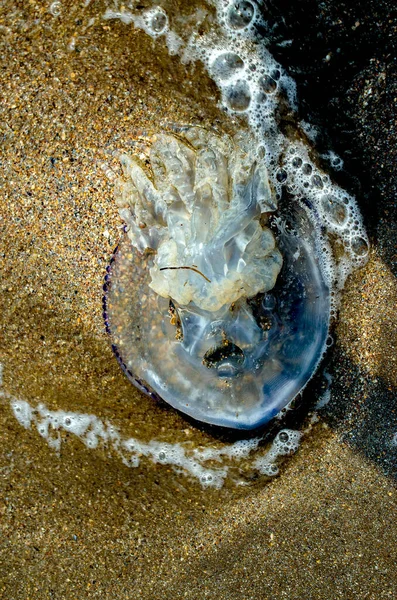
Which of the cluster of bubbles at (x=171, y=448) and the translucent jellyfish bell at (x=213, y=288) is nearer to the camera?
the translucent jellyfish bell at (x=213, y=288)

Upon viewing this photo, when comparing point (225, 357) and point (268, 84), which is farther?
point (268, 84)

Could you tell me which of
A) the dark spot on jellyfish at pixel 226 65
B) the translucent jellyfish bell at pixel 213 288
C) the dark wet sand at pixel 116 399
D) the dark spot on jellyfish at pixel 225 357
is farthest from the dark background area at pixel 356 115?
the dark spot on jellyfish at pixel 225 357

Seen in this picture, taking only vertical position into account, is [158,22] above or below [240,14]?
below

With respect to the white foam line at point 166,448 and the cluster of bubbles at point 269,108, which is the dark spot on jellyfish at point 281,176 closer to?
the cluster of bubbles at point 269,108

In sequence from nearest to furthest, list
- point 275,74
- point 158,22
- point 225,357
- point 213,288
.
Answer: point 213,288 < point 225,357 < point 158,22 < point 275,74

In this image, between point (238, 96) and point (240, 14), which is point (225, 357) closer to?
point (238, 96)

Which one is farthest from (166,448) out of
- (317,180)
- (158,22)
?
(158,22)
